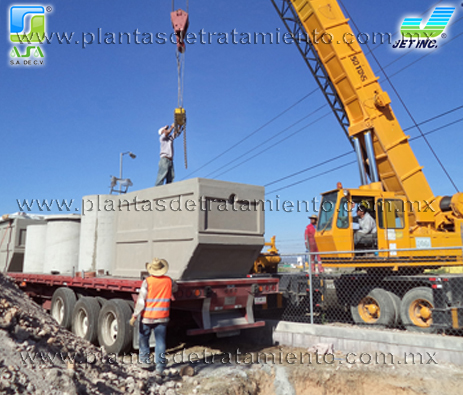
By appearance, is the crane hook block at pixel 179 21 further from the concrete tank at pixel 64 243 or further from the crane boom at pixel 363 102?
the concrete tank at pixel 64 243

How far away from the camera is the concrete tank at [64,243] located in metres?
10.0

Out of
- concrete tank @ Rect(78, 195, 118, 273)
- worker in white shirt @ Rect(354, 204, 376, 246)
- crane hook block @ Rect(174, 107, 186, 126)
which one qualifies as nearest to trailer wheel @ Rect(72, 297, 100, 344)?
concrete tank @ Rect(78, 195, 118, 273)

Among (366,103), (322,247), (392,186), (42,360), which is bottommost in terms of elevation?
(42,360)

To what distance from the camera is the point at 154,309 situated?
19.0 ft

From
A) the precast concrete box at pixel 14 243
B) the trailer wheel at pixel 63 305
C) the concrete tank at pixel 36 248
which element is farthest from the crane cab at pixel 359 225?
the precast concrete box at pixel 14 243

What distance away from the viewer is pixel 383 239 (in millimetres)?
9508

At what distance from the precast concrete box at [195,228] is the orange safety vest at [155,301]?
1.05 metres

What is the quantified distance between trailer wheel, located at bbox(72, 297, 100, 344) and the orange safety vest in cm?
257

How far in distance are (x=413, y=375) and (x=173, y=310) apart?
4.12 meters

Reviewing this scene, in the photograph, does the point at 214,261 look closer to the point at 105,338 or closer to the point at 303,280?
the point at 105,338

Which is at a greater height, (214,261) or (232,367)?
(214,261)

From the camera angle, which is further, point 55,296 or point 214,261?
point 55,296

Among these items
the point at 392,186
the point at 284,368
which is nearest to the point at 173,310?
the point at 284,368

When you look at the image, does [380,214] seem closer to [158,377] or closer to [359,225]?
[359,225]
